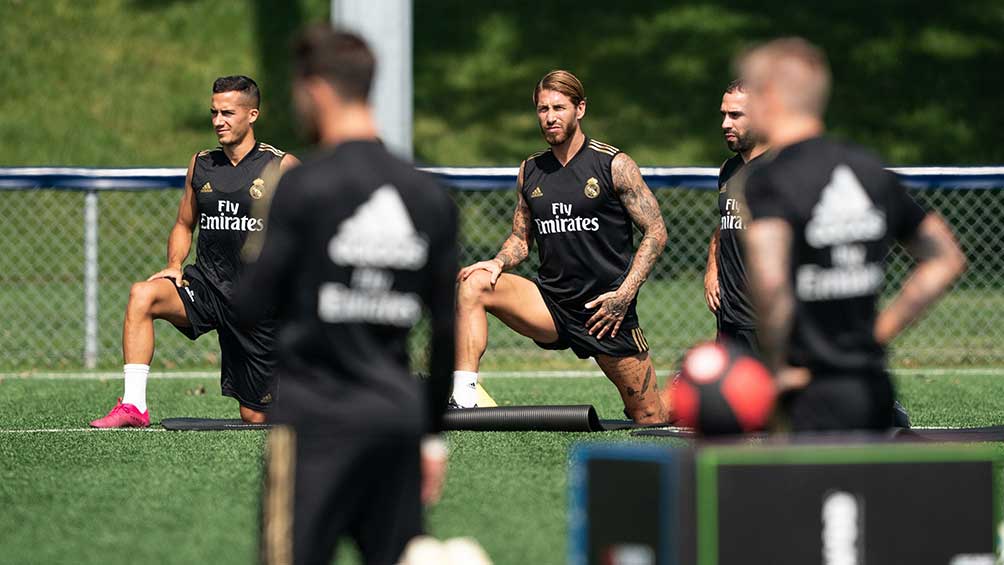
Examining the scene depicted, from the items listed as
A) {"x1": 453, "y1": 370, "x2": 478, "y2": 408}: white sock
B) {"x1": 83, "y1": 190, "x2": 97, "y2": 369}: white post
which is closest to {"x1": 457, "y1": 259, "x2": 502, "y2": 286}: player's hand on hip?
{"x1": 453, "y1": 370, "x2": 478, "y2": 408}: white sock

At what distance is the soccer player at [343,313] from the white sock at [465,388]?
16.6 ft

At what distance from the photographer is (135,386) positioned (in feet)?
30.5

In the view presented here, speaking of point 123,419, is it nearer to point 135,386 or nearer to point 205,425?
point 135,386

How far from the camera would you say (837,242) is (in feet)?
14.9

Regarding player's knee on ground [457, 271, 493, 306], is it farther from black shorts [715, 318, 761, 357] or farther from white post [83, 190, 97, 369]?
white post [83, 190, 97, 369]

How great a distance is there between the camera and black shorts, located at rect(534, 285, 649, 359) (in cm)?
935

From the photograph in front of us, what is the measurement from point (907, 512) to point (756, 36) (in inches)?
744

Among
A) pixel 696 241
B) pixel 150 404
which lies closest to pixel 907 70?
pixel 696 241

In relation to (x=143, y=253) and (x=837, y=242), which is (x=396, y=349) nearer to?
(x=837, y=242)

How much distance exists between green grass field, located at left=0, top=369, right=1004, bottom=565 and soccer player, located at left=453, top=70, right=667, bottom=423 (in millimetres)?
700

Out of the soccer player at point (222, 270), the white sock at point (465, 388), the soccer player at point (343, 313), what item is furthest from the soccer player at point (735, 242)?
the soccer player at point (343, 313)

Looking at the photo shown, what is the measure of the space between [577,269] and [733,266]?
3.18 feet

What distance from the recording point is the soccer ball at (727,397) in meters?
4.77

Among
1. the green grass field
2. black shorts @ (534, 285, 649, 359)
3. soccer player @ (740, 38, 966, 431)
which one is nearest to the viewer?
soccer player @ (740, 38, 966, 431)
